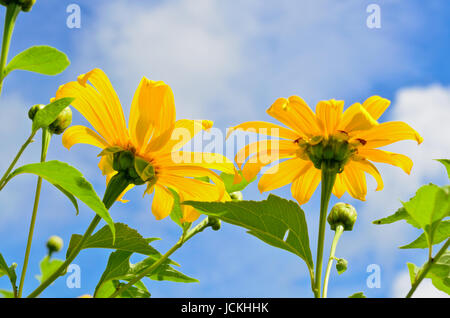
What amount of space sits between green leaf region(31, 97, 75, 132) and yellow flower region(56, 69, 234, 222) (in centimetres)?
13

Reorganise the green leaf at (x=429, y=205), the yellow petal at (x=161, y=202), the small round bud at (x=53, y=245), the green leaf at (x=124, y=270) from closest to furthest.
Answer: the green leaf at (x=429, y=205), the green leaf at (x=124, y=270), the yellow petal at (x=161, y=202), the small round bud at (x=53, y=245)

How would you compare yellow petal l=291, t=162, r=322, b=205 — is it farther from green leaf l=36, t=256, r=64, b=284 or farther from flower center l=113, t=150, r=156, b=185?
green leaf l=36, t=256, r=64, b=284

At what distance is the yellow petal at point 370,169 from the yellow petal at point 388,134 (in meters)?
0.05

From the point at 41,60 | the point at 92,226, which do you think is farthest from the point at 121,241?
the point at 41,60

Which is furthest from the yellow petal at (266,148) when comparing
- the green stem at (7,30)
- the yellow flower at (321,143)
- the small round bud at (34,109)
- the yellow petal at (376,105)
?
the small round bud at (34,109)

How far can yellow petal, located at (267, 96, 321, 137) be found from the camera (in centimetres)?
111

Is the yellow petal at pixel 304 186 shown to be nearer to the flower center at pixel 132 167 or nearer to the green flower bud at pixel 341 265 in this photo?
the green flower bud at pixel 341 265

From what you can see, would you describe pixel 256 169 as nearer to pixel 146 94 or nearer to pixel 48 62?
pixel 146 94

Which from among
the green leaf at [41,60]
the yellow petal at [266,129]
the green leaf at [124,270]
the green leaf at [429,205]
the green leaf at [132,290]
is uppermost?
the green leaf at [41,60]

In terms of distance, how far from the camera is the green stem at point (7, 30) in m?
0.95

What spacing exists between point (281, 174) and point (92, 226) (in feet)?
1.70

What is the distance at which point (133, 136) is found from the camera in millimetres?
1148
